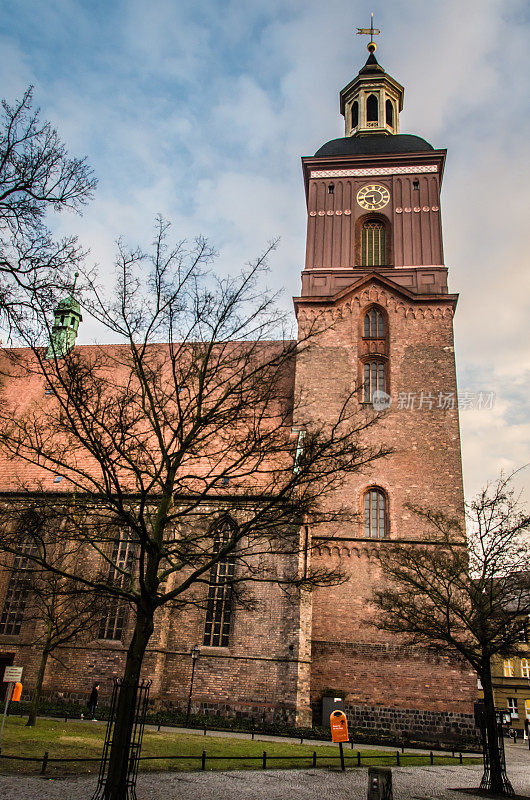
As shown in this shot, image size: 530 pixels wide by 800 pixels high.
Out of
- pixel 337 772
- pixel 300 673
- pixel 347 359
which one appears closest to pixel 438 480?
pixel 347 359

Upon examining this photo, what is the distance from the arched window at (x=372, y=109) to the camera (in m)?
33.6

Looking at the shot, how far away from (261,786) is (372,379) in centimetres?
1694

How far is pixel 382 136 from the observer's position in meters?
31.1

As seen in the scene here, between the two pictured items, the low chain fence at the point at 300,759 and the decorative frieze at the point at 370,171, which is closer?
the low chain fence at the point at 300,759

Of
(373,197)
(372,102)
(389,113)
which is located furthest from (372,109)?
(373,197)

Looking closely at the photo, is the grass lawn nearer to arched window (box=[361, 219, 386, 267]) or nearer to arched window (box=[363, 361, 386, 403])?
arched window (box=[363, 361, 386, 403])

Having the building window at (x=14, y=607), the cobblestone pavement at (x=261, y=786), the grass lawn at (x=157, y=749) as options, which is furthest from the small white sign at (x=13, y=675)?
the building window at (x=14, y=607)

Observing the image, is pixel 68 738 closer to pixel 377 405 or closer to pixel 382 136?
pixel 377 405

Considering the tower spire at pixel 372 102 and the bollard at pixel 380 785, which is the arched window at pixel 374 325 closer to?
the tower spire at pixel 372 102

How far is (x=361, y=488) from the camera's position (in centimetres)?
2334

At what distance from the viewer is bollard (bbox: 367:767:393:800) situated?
8836 mm

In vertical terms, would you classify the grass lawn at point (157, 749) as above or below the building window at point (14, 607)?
below

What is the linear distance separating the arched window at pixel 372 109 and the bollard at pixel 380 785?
32.3 m

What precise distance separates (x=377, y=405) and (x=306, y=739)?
1231cm
